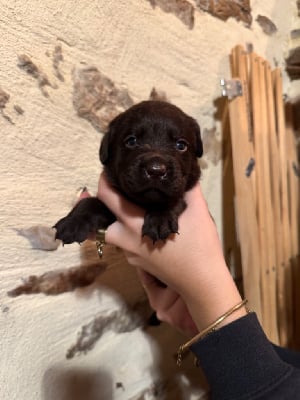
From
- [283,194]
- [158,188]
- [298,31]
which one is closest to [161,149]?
[158,188]

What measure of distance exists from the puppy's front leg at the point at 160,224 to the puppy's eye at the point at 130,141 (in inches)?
7.4

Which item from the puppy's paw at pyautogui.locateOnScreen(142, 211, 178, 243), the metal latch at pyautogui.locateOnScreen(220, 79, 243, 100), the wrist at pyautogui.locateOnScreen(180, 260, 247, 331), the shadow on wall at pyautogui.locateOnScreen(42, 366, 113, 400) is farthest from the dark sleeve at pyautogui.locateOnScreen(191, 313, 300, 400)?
the metal latch at pyautogui.locateOnScreen(220, 79, 243, 100)

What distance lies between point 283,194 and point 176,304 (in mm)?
931

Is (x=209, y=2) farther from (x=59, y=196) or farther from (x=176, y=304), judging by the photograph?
(x=176, y=304)

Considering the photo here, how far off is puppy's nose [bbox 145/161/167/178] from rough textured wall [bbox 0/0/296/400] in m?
0.35

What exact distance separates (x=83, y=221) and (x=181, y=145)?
Answer: 1.02ft

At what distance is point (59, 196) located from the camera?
1.21 meters

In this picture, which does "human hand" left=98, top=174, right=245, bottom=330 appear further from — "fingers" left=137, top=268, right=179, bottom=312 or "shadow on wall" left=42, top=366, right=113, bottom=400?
"shadow on wall" left=42, top=366, right=113, bottom=400

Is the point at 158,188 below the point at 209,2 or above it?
below

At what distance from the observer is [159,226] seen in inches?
38.8

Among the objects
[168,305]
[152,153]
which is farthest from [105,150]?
[168,305]

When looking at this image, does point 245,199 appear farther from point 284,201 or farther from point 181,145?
point 181,145

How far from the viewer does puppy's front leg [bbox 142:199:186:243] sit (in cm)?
98

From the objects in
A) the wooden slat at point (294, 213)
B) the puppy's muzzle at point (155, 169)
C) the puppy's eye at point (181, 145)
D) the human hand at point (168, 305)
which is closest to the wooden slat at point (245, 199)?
the wooden slat at point (294, 213)
